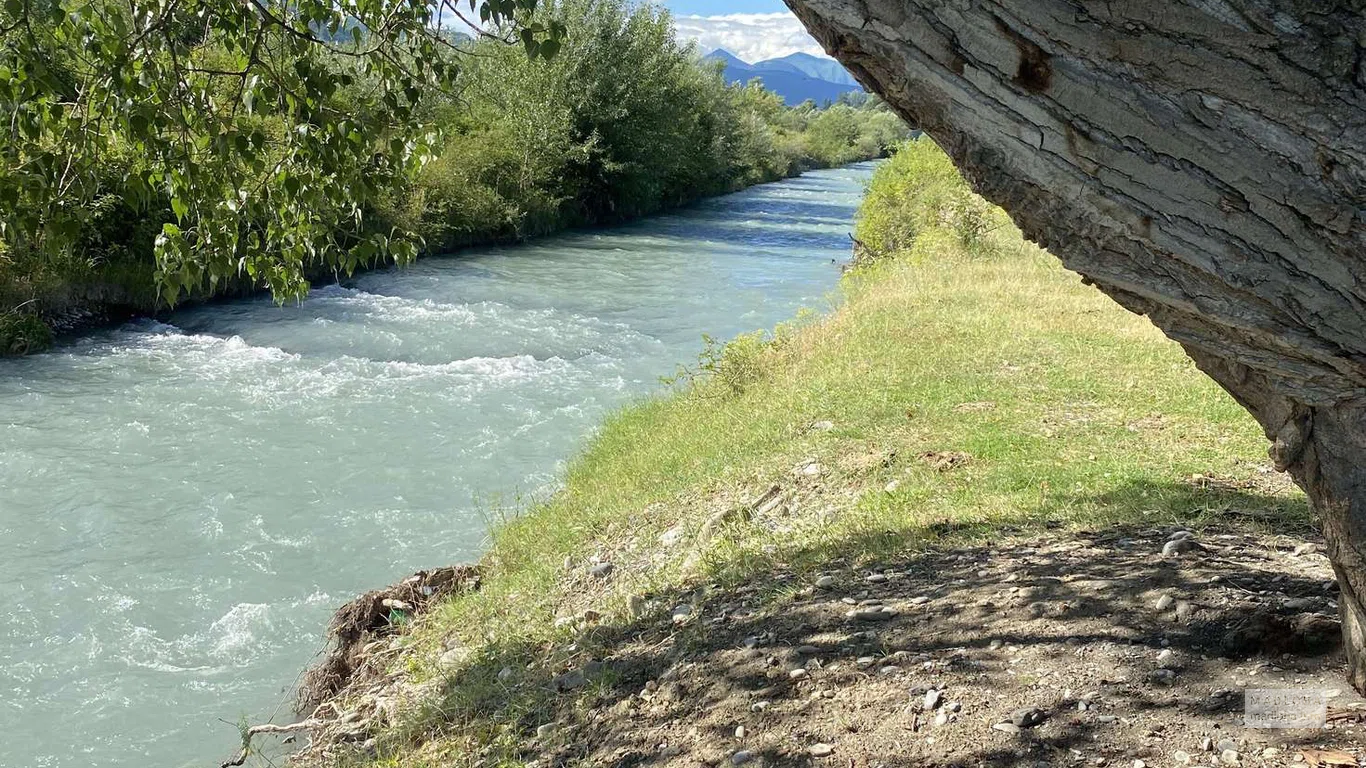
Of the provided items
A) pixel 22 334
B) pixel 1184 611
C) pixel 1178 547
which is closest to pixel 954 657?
pixel 1184 611

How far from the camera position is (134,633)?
297 inches

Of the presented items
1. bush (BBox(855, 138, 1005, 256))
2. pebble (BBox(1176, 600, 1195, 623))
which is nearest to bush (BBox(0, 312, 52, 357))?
bush (BBox(855, 138, 1005, 256))

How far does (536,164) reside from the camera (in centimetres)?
3075

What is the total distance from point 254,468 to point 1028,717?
9.24 m

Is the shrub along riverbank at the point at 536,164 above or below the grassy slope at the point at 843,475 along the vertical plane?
above

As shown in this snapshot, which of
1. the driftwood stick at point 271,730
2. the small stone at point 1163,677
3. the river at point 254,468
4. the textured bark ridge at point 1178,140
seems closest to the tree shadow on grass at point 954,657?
the small stone at point 1163,677

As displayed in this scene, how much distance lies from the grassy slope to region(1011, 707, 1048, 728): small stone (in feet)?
5.83

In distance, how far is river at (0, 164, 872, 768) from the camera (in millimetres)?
6945

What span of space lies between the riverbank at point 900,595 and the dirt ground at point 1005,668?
0.01 metres

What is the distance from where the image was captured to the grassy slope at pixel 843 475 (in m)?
5.19

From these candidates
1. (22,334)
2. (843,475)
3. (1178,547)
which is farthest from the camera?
(22,334)

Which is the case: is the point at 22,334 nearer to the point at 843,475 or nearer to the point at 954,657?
the point at 843,475

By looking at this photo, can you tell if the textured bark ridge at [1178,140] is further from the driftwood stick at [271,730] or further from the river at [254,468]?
the river at [254,468]

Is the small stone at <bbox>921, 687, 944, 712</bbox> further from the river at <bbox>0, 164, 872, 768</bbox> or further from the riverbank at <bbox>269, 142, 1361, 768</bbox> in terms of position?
the river at <bbox>0, 164, 872, 768</bbox>
